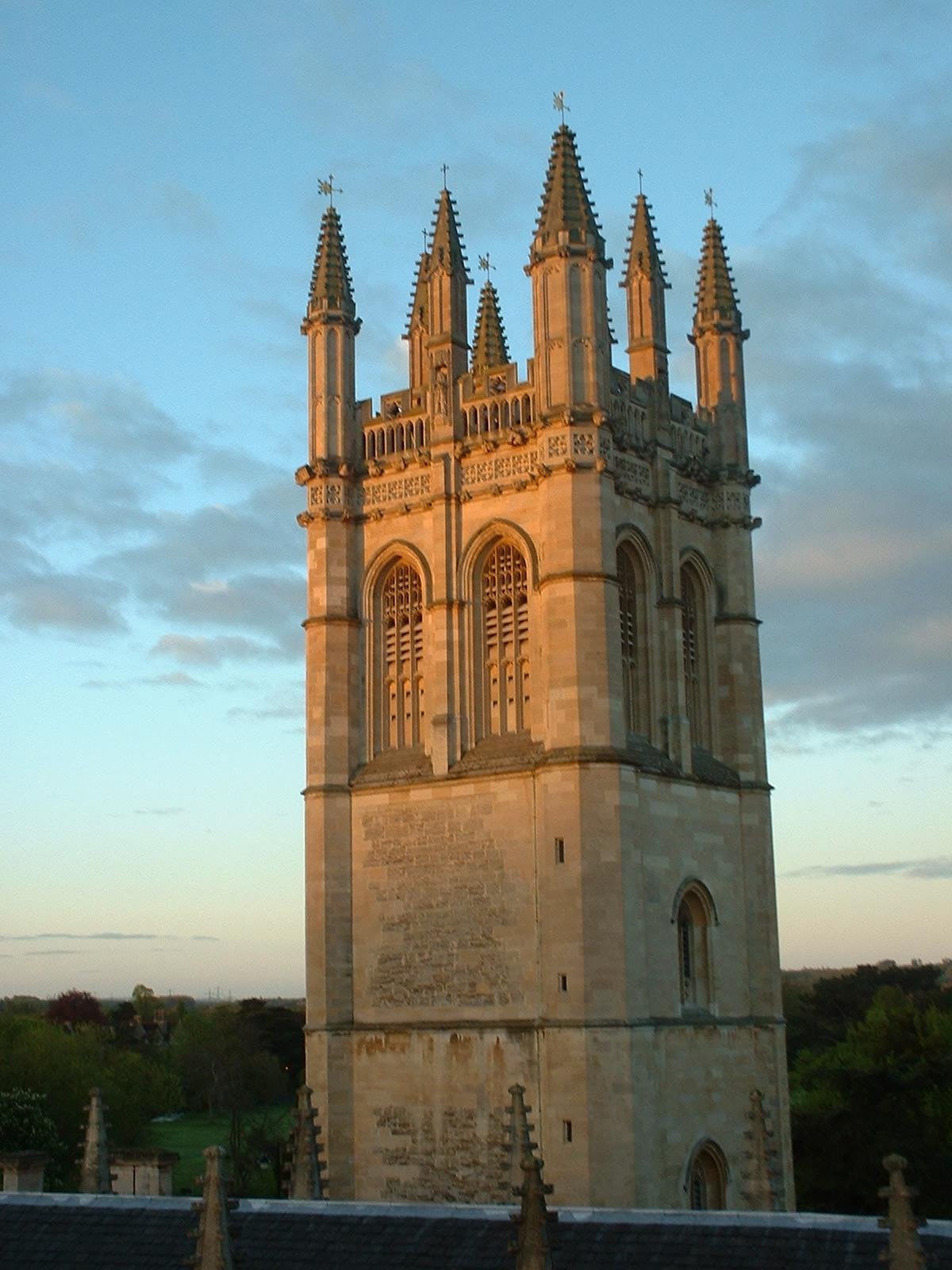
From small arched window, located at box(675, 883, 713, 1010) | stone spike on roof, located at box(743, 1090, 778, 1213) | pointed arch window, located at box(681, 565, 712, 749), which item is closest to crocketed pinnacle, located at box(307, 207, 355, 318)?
pointed arch window, located at box(681, 565, 712, 749)

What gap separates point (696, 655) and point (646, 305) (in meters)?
7.28

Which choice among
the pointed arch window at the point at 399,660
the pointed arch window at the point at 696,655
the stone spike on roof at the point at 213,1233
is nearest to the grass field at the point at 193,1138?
the pointed arch window at the point at 399,660

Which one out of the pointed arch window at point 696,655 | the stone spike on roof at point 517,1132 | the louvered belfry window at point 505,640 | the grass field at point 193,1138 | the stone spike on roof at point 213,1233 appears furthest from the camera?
the grass field at point 193,1138

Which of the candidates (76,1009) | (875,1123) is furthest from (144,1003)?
(875,1123)

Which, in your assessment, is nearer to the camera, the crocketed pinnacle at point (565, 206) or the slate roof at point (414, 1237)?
the slate roof at point (414, 1237)

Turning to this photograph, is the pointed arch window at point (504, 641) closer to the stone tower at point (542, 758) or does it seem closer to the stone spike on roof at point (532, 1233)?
the stone tower at point (542, 758)

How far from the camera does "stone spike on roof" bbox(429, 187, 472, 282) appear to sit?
112 feet

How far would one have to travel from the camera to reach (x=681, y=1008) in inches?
1218

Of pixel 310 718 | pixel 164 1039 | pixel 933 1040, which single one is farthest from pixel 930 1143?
pixel 164 1039

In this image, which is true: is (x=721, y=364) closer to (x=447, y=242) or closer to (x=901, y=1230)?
(x=447, y=242)

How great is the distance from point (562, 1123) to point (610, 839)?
15.8 feet

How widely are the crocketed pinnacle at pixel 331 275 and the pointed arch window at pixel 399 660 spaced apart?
579 cm

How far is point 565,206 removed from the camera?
3203 cm

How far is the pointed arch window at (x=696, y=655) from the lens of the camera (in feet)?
111
